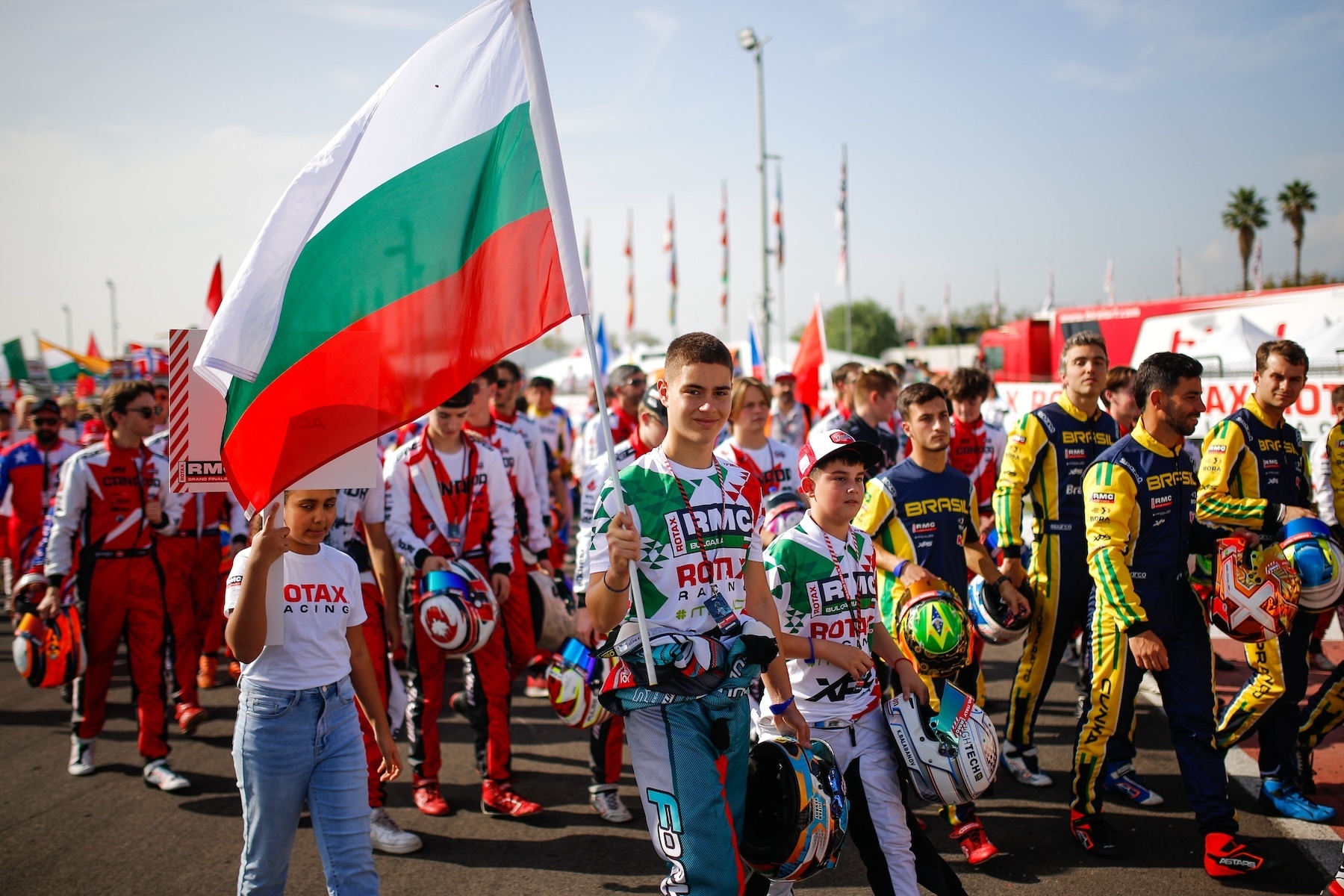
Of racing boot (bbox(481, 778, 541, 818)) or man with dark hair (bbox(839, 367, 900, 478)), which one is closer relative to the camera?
racing boot (bbox(481, 778, 541, 818))

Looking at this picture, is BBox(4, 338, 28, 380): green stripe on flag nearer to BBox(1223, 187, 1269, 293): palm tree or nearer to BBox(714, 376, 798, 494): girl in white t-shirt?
BBox(714, 376, 798, 494): girl in white t-shirt

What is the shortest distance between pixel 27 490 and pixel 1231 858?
35.0 ft

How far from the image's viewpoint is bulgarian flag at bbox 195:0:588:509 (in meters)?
2.95

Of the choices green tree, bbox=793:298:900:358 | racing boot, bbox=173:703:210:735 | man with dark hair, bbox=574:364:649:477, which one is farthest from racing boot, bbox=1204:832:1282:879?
green tree, bbox=793:298:900:358

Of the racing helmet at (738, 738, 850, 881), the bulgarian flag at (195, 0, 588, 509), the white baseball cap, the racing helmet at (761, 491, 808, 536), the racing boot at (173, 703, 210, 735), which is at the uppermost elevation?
the bulgarian flag at (195, 0, 588, 509)

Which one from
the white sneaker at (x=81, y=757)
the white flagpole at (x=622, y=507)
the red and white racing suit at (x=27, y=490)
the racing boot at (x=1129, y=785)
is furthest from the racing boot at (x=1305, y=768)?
the red and white racing suit at (x=27, y=490)

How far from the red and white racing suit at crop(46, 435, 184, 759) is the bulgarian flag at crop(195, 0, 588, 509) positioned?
3.55 meters

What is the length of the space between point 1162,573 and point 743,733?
2.57m

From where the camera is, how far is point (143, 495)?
5.92 m

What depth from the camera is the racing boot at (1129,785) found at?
491cm

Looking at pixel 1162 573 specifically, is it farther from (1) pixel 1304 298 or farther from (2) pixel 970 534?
(1) pixel 1304 298

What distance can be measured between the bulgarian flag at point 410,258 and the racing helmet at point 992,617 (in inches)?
125

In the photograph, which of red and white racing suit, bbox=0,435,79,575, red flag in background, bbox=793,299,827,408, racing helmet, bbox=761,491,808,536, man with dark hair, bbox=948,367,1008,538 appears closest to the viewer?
racing helmet, bbox=761,491,808,536

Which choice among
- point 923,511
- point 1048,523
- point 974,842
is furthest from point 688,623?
point 1048,523
